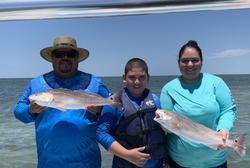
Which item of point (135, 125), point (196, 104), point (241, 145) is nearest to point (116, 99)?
point (135, 125)

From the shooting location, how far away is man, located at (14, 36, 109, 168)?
3.29 m

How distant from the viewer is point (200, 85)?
323 cm

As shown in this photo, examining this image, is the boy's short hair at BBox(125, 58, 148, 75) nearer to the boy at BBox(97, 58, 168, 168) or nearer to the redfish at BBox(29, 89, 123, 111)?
the boy at BBox(97, 58, 168, 168)

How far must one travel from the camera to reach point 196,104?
306cm

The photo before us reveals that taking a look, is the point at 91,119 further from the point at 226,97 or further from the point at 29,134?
the point at 29,134

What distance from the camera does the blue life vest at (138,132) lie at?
3199mm

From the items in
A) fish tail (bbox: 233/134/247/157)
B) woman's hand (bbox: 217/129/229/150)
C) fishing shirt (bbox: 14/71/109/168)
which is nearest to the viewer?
fish tail (bbox: 233/134/247/157)

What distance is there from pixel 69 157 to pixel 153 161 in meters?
1.35

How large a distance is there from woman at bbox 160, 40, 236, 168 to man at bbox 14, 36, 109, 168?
1.29 m

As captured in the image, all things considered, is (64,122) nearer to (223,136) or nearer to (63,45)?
(63,45)

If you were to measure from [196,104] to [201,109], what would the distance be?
100mm

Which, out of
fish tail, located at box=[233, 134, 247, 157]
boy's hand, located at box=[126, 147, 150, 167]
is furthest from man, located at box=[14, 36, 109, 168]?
fish tail, located at box=[233, 134, 247, 157]

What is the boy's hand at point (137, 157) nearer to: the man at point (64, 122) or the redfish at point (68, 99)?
the redfish at point (68, 99)

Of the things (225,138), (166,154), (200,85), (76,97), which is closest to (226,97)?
(200,85)
